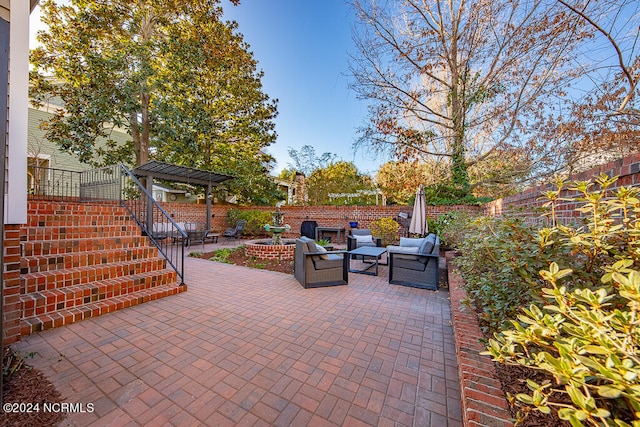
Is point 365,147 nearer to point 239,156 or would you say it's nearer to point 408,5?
point 408,5

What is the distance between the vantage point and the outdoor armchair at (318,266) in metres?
4.27

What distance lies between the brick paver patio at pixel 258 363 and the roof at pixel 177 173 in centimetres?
617

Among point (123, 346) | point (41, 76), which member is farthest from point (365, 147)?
point (41, 76)

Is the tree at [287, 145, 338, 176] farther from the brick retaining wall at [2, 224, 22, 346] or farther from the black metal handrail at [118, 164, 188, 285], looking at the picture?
the brick retaining wall at [2, 224, 22, 346]

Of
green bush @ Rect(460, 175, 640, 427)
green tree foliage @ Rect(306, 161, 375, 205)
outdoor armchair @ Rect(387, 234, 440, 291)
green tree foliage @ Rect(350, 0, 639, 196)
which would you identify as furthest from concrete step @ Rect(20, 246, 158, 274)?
green tree foliage @ Rect(306, 161, 375, 205)

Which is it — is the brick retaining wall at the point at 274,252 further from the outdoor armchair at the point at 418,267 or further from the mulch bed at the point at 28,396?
the mulch bed at the point at 28,396

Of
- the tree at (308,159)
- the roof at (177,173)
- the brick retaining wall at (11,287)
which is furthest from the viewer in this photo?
the tree at (308,159)

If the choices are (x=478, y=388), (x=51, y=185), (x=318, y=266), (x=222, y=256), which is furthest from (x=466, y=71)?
(x=51, y=185)

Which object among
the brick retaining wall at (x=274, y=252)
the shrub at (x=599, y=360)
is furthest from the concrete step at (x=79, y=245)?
A: the shrub at (x=599, y=360)

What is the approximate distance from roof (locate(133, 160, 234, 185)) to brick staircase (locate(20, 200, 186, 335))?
3.90 metres

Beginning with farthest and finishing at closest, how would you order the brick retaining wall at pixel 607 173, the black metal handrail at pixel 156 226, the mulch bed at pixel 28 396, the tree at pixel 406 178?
the tree at pixel 406 178, the black metal handrail at pixel 156 226, the brick retaining wall at pixel 607 173, the mulch bed at pixel 28 396

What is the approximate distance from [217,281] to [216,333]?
6.81 ft

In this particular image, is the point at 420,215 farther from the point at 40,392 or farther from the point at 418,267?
the point at 40,392

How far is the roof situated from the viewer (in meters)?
8.06
